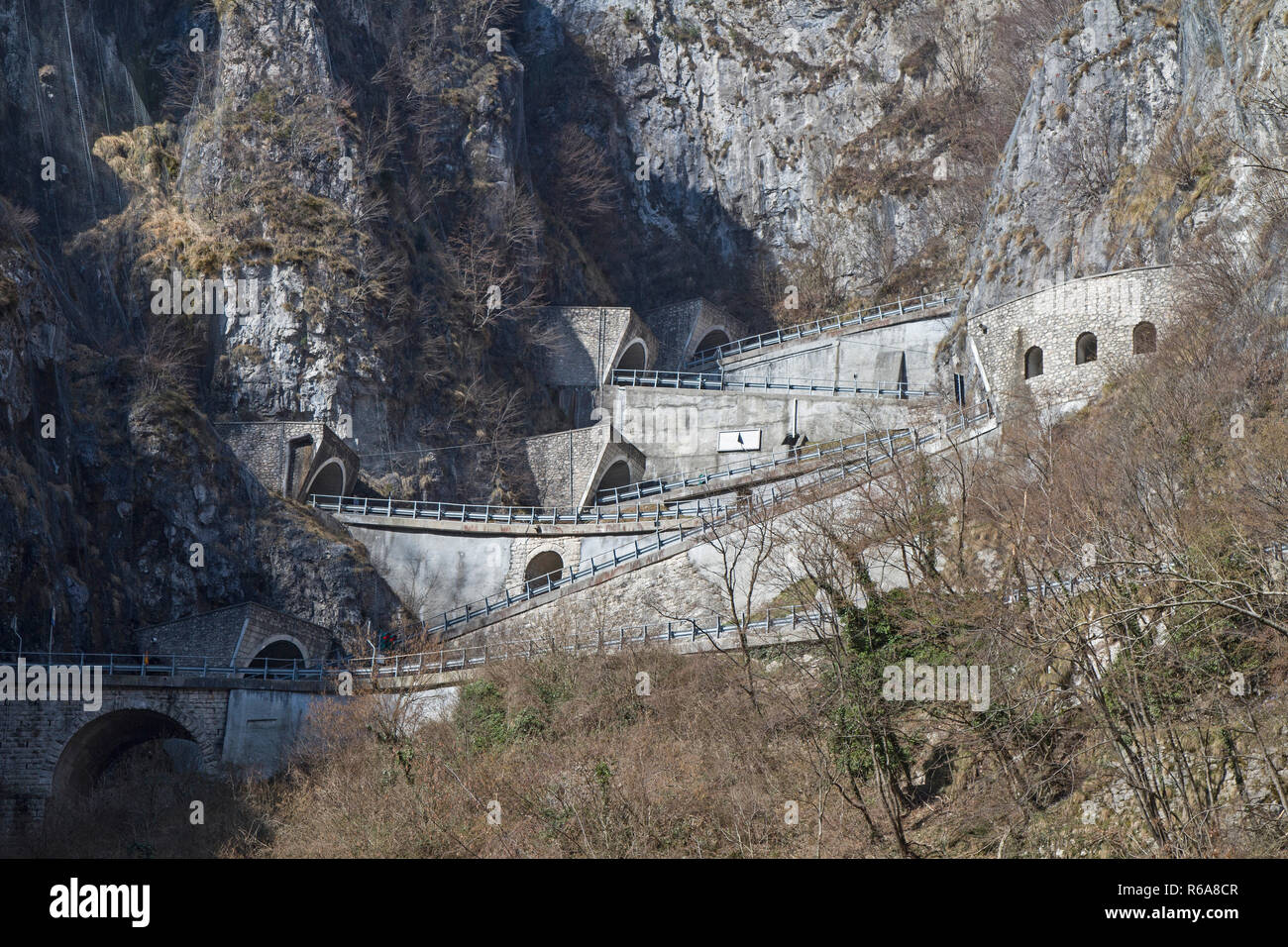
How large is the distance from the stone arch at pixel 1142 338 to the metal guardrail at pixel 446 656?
1095 cm

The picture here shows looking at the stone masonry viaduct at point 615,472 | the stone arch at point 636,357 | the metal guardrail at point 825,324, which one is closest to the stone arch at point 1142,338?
the stone masonry viaduct at point 615,472

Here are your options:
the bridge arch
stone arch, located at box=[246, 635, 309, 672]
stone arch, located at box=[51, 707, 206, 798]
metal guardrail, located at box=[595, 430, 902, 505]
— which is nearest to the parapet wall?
metal guardrail, located at box=[595, 430, 902, 505]

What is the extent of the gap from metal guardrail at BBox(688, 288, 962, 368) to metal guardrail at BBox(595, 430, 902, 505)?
872cm

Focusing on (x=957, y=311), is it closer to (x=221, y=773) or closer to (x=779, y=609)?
(x=779, y=609)

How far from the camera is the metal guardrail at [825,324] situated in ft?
154

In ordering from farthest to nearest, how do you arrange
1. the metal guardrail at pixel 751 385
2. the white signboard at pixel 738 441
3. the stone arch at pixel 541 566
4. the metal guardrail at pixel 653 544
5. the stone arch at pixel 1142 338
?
1. the metal guardrail at pixel 751 385
2. the white signboard at pixel 738 441
3. the stone arch at pixel 541 566
4. the metal guardrail at pixel 653 544
5. the stone arch at pixel 1142 338

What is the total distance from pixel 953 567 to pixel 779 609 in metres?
4.96

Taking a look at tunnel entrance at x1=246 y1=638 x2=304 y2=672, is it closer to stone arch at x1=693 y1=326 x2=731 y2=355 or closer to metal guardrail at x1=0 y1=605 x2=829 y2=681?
metal guardrail at x1=0 y1=605 x2=829 y2=681

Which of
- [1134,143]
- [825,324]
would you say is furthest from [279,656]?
[1134,143]

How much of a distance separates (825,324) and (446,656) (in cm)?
Answer: 2330

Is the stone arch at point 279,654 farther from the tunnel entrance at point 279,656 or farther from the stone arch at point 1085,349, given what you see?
the stone arch at point 1085,349
